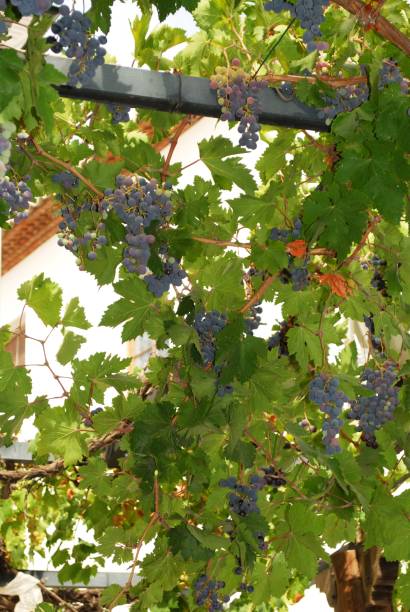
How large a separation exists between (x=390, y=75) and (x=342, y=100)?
0.46 ft

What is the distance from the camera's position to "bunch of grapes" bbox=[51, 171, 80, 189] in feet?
9.63

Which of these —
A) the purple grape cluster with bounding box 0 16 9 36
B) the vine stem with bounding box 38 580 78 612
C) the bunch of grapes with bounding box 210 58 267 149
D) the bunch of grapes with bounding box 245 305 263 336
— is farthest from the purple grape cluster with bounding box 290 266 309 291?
the vine stem with bounding box 38 580 78 612

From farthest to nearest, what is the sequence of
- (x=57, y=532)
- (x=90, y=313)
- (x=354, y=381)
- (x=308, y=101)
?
(x=90, y=313)
(x=57, y=532)
(x=354, y=381)
(x=308, y=101)

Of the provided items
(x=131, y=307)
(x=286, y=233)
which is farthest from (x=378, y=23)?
(x=131, y=307)

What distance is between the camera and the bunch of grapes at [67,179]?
2936 millimetres

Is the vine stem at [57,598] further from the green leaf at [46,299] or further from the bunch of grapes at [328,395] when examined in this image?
the bunch of grapes at [328,395]

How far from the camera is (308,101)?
113 inches

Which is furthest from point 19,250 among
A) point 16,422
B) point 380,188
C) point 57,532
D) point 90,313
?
point 380,188

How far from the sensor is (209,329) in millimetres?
2924

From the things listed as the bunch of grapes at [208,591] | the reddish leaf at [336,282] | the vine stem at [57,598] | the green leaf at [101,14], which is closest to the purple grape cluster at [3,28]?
the green leaf at [101,14]

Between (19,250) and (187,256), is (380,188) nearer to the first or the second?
(187,256)

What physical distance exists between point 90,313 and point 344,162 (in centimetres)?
930

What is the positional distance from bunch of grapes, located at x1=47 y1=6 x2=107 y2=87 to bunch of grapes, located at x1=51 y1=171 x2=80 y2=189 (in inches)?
17.0

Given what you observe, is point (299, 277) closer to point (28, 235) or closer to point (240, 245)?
point (240, 245)
